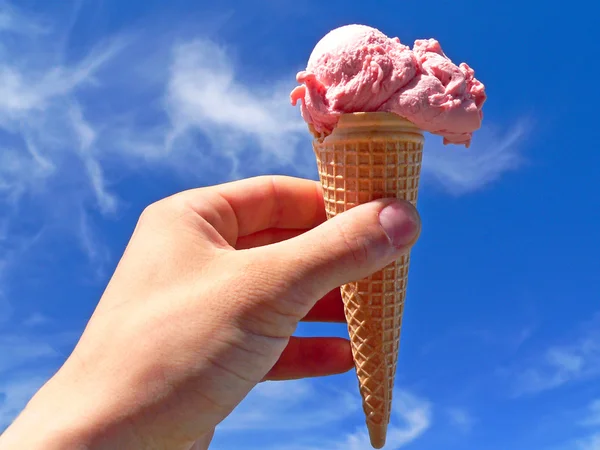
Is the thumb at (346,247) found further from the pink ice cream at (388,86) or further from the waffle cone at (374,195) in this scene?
the pink ice cream at (388,86)

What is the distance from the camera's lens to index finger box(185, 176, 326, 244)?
134 inches

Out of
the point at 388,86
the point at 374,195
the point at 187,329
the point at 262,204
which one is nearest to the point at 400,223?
the point at 374,195

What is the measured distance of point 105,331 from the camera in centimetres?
246

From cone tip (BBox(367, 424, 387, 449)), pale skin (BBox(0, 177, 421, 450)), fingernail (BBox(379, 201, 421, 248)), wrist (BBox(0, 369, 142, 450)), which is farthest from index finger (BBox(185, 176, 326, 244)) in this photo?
cone tip (BBox(367, 424, 387, 449))

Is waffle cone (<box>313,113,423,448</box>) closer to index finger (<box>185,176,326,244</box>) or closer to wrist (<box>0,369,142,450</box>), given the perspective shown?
index finger (<box>185,176,326,244</box>)

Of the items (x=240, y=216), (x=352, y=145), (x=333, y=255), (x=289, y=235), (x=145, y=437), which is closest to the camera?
(x=145, y=437)

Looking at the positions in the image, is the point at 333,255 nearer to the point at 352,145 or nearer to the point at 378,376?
the point at 352,145

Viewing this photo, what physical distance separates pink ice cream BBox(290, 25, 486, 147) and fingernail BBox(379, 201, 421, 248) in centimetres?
47

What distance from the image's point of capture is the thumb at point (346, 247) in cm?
240

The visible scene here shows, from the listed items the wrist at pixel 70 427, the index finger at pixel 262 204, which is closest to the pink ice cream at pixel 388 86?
the index finger at pixel 262 204

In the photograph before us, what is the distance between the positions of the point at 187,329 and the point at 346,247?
2.77 feet

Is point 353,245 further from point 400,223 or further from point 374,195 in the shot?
point 374,195

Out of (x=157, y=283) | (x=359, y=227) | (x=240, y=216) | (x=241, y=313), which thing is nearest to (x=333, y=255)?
(x=359, y=227)

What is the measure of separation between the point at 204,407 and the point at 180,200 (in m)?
1.30
